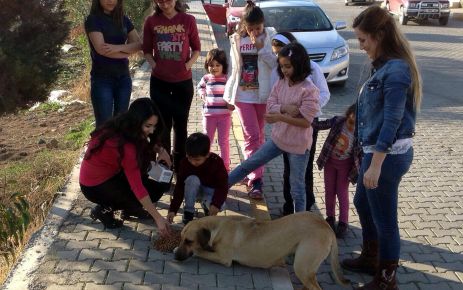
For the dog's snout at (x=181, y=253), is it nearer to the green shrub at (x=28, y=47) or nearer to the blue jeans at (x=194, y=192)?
the blue jeans at (x=194, y=192)

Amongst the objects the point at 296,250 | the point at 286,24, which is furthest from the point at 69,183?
the point at 286,24

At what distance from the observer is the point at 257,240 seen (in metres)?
3.99

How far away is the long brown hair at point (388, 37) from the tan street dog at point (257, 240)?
46.2 inches

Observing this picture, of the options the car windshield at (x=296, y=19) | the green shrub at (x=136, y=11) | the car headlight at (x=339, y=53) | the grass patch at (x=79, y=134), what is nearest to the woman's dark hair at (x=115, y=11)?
the grass patch at (x=79, y=134)

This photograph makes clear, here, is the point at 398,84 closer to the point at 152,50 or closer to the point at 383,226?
the point at 383,226

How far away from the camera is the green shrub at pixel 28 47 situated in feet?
14.2

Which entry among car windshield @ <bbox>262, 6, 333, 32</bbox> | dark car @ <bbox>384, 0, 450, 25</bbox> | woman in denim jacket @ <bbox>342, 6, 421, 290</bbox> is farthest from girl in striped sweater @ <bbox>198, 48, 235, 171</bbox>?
dark car @ <bbox>384, 0, 450, 25</bbox>

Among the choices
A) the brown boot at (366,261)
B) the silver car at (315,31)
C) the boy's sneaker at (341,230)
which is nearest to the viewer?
the brown boot at (366,261)

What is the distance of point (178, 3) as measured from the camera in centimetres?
527

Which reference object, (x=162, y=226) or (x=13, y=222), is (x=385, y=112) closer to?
(x=162, y=226)

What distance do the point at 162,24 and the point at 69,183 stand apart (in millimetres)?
1870

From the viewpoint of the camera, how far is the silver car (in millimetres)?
10617

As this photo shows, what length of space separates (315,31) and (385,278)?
825 cm

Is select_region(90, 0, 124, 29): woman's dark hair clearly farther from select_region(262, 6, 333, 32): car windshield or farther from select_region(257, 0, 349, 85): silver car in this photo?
select_region(262, 6, 333, 32): car windshield
